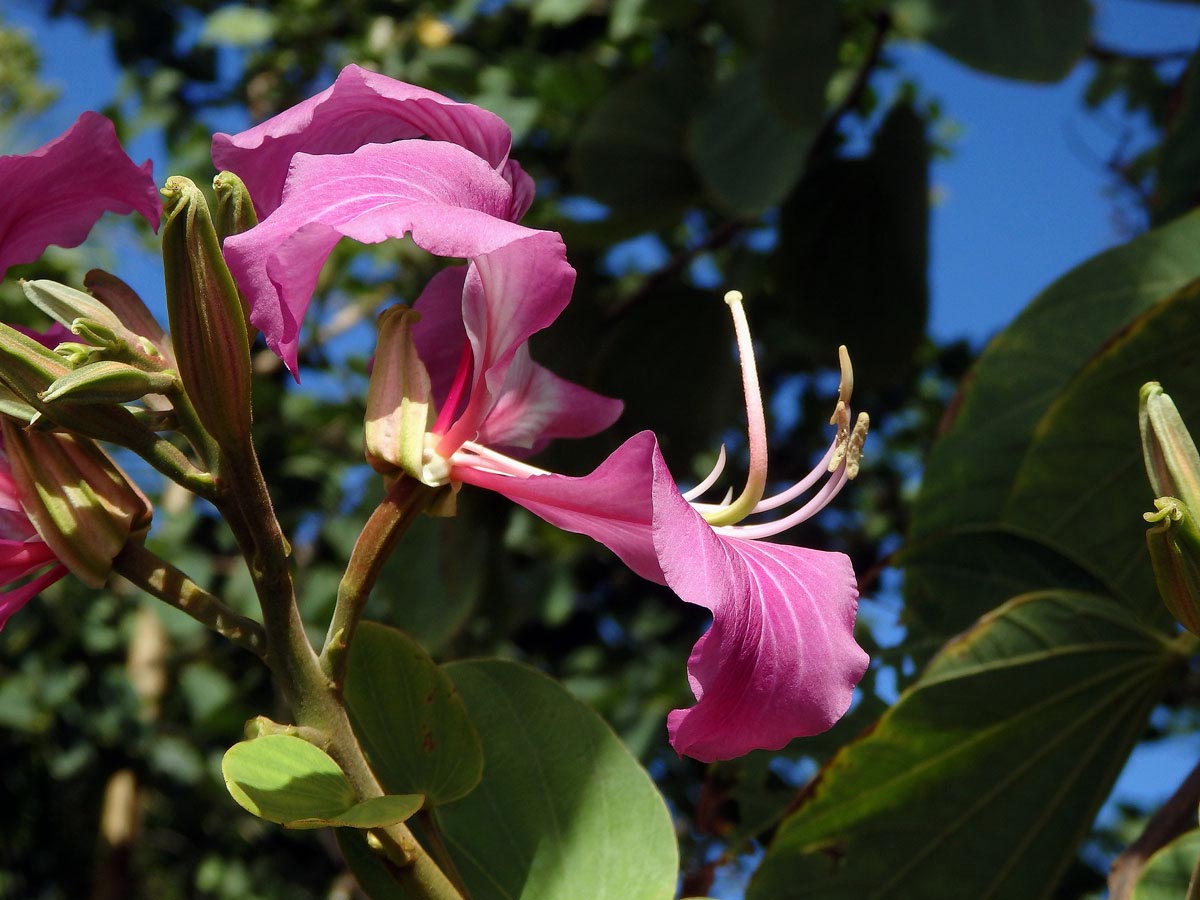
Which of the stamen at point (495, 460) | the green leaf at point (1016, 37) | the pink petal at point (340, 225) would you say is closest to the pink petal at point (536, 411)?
the stamen at point (495, 460)

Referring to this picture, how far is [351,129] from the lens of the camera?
581 mm

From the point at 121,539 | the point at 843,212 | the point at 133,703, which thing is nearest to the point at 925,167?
the point at 843,212

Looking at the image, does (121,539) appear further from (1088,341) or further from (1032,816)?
(1088,341)

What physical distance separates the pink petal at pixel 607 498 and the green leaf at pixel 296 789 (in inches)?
5.1

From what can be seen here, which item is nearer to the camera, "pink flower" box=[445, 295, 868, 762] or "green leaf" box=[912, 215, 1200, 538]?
"pink flower" box=[445, 295, 868, 762]

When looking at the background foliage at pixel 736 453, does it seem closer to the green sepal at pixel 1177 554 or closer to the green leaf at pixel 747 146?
the green leaf at pixel 747 146

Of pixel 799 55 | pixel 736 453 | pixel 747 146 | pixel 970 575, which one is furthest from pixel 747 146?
pixel 736 453

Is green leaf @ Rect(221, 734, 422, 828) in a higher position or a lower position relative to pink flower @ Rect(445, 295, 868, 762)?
lower

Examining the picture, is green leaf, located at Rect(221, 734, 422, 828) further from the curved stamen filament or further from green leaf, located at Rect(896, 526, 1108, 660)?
green leaf, located at Rect(896, 526, 1108, 660)

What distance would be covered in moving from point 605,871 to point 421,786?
3.9 inches

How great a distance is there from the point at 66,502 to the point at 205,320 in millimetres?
Answer: 105

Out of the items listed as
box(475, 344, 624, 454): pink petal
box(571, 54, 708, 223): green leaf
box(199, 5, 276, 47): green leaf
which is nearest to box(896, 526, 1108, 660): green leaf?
box(475, 344, 624, 454): pink petal

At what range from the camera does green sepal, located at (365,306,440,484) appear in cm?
53

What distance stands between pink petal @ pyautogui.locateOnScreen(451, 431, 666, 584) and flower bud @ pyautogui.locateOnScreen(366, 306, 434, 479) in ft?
0.09
